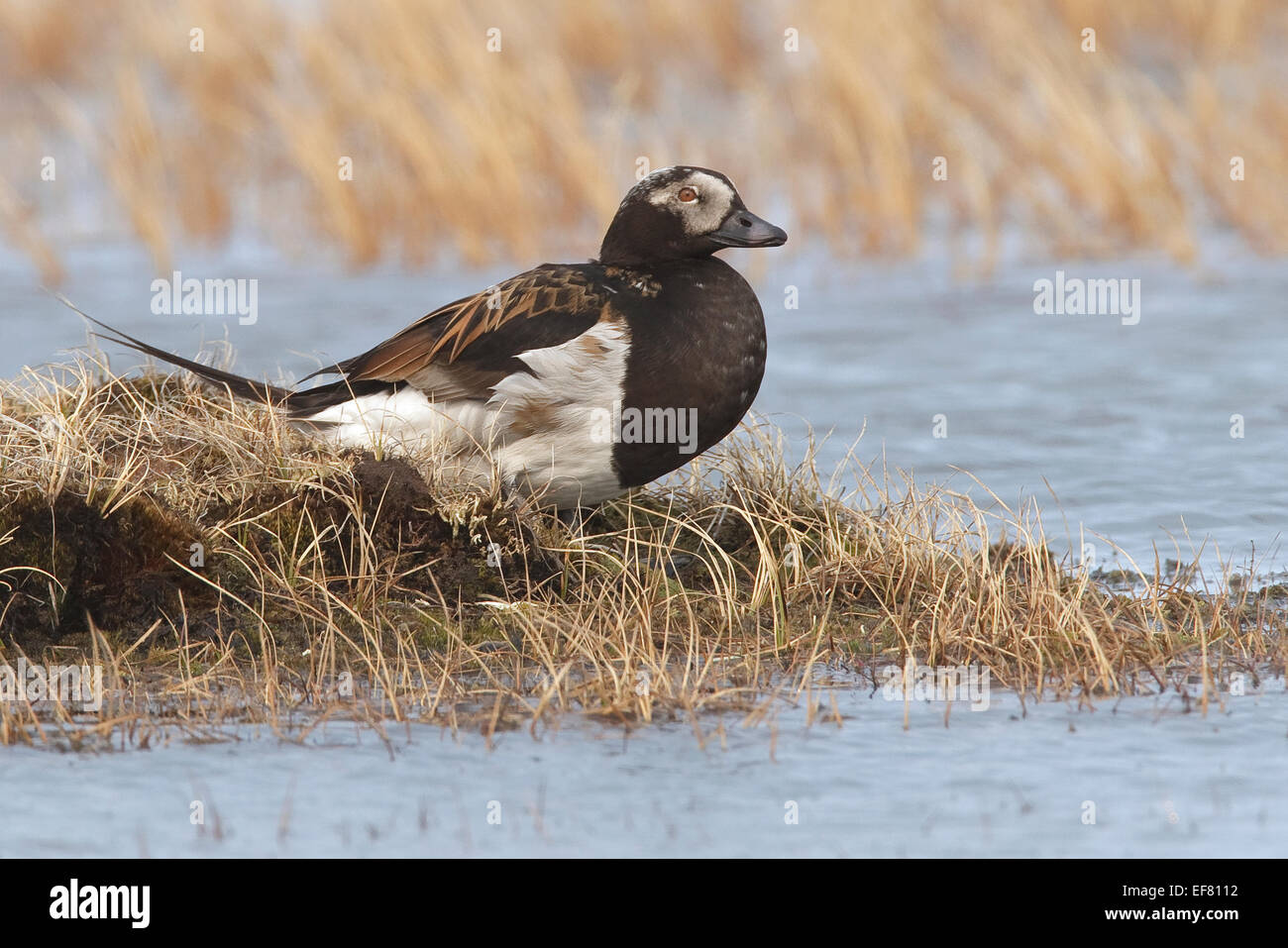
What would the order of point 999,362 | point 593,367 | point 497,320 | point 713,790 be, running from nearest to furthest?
point 713,790, point 593,367, point 497,320, point 999,362

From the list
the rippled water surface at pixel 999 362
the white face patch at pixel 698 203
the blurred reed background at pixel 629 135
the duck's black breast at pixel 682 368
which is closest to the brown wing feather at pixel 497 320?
the duck's black breast at pixel 682 368

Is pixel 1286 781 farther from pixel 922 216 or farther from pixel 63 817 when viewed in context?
pixel 922 216

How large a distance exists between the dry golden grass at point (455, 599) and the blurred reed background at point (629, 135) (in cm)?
692

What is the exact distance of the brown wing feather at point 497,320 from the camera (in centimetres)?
648

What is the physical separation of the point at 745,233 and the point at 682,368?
2.33 feet

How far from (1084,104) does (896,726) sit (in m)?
9.70

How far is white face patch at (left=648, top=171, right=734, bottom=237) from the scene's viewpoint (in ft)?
22.1

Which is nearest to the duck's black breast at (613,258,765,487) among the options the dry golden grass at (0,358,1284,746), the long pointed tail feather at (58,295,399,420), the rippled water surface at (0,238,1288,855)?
the dry golden grass at (0,358,1284,746)

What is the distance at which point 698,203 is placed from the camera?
266 inches

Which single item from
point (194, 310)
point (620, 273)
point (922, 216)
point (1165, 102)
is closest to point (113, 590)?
point (620, 273)

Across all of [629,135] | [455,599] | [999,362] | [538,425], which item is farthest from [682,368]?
[629,135]

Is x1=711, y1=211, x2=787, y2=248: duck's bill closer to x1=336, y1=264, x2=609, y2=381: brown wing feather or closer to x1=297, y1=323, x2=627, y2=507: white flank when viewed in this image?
x1=336, y1=264, x2=609, y2=381: brown wing feather

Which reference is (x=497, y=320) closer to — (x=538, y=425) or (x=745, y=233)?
(x=538, y=425)

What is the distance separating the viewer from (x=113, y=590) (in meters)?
5.92
